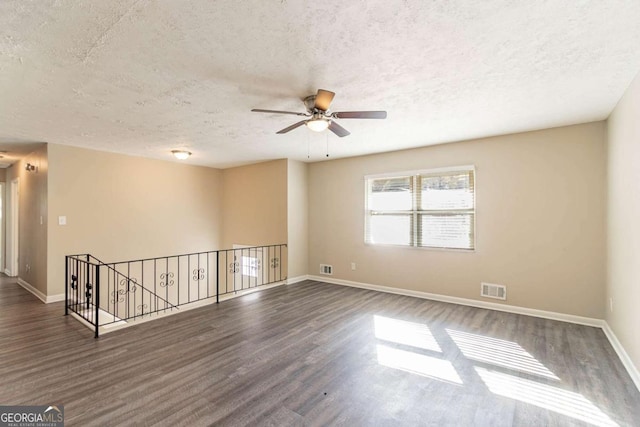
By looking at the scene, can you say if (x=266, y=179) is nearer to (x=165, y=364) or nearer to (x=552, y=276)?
(x=165, y=364)

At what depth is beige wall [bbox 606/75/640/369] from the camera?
252 centimetres

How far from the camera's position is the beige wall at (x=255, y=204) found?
619 centimetres

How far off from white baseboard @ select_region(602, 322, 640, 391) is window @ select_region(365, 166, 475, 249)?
A: 5.69 feet

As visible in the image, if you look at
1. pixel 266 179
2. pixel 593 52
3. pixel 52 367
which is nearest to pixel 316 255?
pixel 266 179

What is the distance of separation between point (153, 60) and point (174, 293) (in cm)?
560

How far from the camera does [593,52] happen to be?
2.16 m

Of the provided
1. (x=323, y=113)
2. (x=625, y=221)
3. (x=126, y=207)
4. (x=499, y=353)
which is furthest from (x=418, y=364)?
(x=126, y=207)

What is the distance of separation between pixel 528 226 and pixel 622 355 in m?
1.74

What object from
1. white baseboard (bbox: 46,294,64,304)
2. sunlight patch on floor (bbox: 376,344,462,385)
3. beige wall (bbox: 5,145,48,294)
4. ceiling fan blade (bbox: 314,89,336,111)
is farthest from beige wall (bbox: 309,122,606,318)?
beige wall (bbox: 5,145,48,294)

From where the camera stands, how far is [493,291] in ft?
14.3

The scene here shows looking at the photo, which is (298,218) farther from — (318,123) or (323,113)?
(323,113)

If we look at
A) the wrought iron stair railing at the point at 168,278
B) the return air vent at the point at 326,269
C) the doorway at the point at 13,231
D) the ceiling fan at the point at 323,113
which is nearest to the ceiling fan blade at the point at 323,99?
the ceiling fan at the point at 323,113

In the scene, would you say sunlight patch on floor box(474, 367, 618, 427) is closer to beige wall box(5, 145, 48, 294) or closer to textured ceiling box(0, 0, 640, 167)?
textured ceiling box(0, 0, 640, 167)

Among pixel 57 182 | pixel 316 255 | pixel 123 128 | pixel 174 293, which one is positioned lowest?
pixel 174 293
